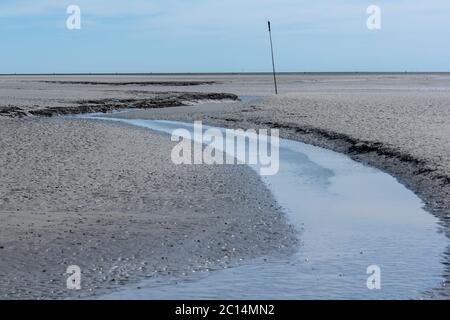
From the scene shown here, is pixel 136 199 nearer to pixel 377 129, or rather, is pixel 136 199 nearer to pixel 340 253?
pixel 340 253

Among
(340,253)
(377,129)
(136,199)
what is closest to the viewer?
(340,253)

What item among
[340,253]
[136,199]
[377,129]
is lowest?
[340,253]

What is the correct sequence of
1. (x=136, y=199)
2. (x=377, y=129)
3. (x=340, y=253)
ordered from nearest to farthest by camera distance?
(x=340, y=253)
(x=136, y=199)
(x=377, y=129)

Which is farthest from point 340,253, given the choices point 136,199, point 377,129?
point 377,129

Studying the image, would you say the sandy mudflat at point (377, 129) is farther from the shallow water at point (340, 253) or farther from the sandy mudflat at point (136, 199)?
the shallow water at point (340, 253)

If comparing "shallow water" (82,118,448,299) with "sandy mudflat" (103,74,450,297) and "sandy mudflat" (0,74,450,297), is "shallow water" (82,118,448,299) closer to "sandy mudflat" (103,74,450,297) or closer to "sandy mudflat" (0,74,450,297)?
"sandy mudflat" (0,74,450,297)

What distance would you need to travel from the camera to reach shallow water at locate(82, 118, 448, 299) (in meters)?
7.81

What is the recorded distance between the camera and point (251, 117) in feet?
108

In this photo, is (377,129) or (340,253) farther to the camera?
(377,129)

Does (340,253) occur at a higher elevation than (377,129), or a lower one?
lower

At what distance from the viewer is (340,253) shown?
9.48 meters
